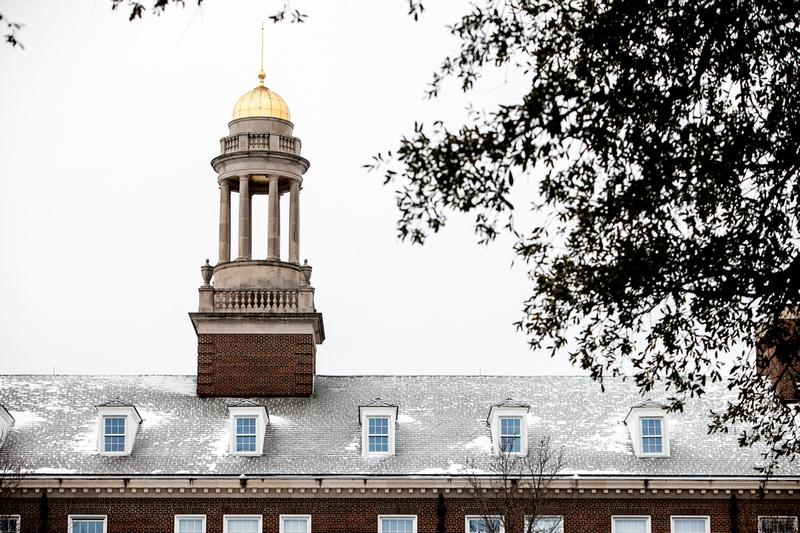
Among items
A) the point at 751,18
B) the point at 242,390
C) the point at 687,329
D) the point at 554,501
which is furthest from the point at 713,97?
the point at 242,390

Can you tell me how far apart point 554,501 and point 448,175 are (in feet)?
98.9

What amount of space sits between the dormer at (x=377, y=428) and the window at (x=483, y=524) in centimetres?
305

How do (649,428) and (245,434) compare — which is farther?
(649,428)

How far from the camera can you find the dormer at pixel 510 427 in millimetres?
48500

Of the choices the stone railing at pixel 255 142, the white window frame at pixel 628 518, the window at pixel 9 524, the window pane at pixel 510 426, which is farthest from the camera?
the stone railing at pixel 255 142

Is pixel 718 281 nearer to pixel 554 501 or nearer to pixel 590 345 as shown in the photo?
pixel 590 345

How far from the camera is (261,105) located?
56.1 m

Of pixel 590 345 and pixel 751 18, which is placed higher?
pixel 751 18

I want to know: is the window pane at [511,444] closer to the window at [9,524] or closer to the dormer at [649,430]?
the dormer at [649,430]

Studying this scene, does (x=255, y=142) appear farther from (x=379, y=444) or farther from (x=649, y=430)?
(x=649, y=430)

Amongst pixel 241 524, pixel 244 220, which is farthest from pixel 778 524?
pixel 244 220

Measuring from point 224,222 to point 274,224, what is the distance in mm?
1774

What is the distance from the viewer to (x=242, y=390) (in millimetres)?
51438

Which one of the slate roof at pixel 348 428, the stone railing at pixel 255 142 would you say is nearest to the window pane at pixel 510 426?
the slate roof at pixel 348 428
